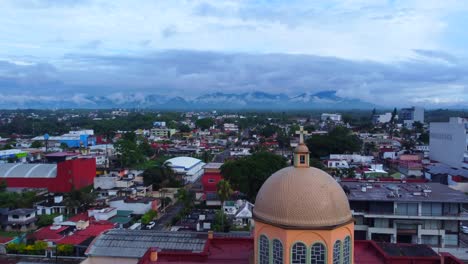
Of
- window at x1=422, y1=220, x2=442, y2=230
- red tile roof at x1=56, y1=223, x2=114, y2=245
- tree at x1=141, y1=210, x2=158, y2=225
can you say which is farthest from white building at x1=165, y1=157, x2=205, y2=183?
window at x1=422, y1=220, x2=442, y2=230

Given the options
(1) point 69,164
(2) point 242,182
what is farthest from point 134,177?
(2) point 242,182

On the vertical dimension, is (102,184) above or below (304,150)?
below

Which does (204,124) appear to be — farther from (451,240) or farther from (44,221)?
(451,240)

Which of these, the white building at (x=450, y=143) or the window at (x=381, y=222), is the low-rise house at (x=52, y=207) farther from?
the white building at (x=450, y=143)

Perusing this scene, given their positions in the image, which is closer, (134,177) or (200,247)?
(200,247)

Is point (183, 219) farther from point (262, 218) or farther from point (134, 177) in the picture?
point (262, 218)

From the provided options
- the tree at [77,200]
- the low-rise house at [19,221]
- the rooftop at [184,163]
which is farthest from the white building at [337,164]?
the low-rise house at [19,221]
